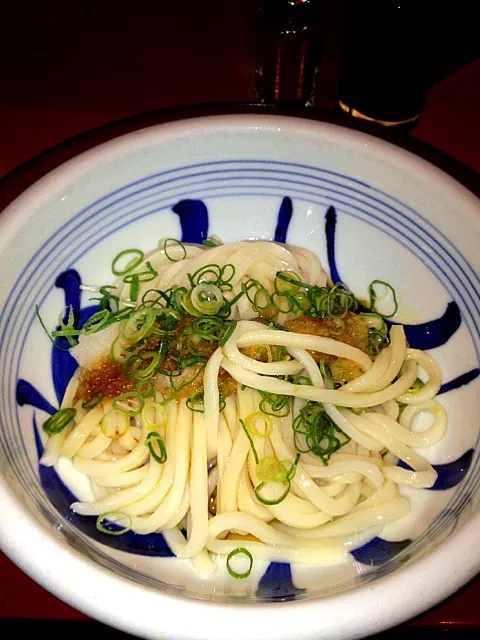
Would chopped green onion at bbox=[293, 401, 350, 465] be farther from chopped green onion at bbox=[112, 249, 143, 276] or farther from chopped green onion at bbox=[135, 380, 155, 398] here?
chopped green onion at bbox=[112, 249, 143, 276]

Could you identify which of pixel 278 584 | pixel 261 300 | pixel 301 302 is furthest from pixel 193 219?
pixel 278 584

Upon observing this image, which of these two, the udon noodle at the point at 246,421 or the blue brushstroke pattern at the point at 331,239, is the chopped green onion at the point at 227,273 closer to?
the udon noodle at the point at 246,421

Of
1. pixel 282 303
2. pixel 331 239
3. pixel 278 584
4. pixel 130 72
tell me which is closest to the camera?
pixel 278 584

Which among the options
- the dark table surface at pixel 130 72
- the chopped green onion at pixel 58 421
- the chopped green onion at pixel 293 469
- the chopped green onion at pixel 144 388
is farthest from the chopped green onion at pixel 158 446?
the dark table surface at pixel 130 72

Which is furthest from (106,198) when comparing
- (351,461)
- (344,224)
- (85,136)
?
(351,461)

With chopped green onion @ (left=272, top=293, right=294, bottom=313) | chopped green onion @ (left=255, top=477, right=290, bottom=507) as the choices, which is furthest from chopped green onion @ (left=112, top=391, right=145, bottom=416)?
chopped green onion @ (left=272, top=293, right=294, bottom=313)

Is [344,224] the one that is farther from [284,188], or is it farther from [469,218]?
[469,218]

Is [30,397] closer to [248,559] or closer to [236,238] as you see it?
[248,559]
